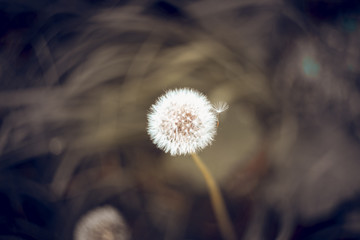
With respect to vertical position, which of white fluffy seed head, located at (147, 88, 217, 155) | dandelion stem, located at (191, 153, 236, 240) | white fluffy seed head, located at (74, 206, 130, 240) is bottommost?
white fluffy seed head, located at (74, 206, 130, 240)

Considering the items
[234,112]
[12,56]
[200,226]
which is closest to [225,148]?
[234,112]

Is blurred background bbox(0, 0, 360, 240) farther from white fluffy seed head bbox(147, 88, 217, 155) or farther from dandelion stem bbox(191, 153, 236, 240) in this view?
white fluffy seed head bbox(147, 88, 217, 155)

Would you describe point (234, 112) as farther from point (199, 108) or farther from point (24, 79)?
point (24, 79)

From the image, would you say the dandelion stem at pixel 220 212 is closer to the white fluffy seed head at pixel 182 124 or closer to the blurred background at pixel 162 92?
the blurred background at pixel 162 92

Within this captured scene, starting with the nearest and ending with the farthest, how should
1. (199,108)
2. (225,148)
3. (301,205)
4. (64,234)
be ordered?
(199,108) < (301,205) < (64,234) < (225,148)

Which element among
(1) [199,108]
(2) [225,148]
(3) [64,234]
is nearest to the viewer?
(1) [199,108]

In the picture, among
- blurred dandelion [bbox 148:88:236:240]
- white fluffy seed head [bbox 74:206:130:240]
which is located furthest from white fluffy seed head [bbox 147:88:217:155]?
white fluffy seed head [bbox 74:206:130:240]
